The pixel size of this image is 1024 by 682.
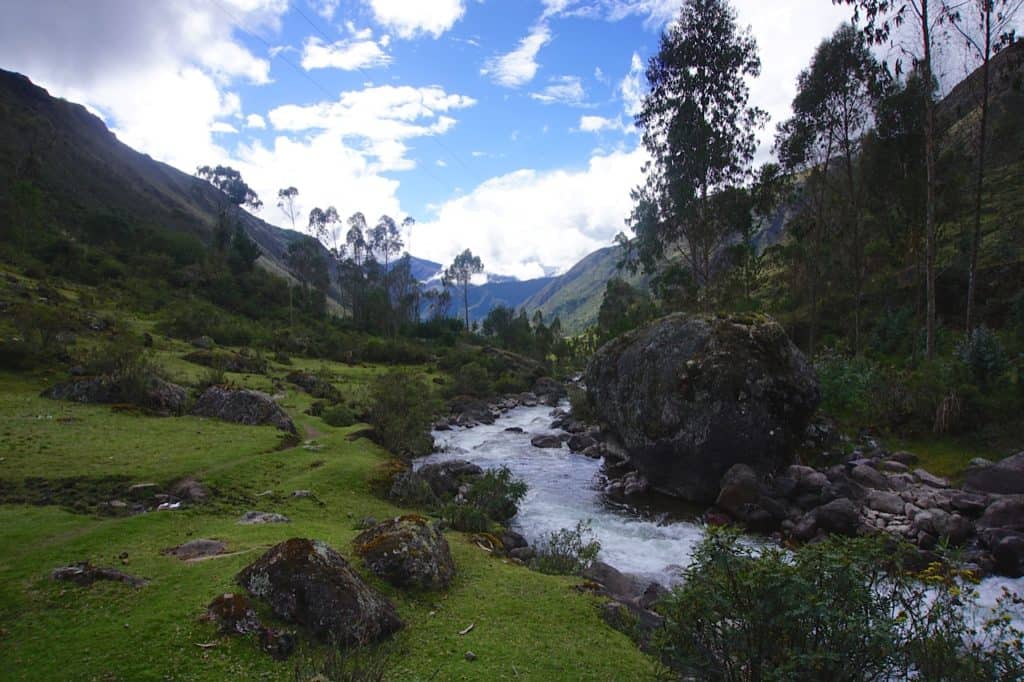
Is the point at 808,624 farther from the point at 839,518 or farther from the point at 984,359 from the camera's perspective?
the point at 984,359

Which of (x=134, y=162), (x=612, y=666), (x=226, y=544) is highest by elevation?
(x=134, y=162)

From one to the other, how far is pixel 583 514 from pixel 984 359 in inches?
655

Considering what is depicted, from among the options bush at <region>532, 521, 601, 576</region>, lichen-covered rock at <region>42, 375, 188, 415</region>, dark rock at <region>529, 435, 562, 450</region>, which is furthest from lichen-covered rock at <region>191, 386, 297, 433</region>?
dark rock at <region>529, 435, 562, 450</region>

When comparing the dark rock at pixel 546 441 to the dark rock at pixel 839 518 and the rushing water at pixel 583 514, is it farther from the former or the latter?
the dark rock at pixel 839 518

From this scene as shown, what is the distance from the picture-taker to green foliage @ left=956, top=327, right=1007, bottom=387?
20203 millimetres

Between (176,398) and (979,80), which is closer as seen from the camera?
(176,398)

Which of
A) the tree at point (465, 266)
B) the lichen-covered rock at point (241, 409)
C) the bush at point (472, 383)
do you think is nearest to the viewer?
the lichen-covered rock at point (241, 409)

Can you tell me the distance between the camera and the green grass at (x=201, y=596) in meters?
6.45

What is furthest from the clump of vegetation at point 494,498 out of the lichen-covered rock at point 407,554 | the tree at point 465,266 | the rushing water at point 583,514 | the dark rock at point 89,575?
the tree at point 465,266

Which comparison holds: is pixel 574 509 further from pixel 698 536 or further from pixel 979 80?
pixel 979 80

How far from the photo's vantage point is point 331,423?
85.6 feet

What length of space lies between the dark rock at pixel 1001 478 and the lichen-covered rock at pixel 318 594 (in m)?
18.1

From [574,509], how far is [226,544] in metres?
12.1

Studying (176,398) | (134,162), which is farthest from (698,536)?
(134,162)
